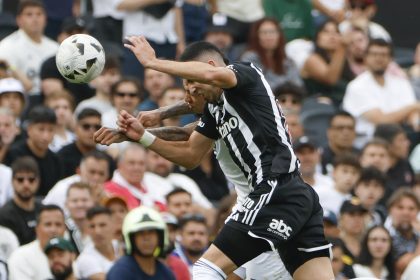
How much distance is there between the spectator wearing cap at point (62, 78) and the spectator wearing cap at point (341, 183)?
304 cm

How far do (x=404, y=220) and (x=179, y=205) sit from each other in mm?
2450

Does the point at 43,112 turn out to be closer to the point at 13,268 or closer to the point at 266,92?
the point at 13,268

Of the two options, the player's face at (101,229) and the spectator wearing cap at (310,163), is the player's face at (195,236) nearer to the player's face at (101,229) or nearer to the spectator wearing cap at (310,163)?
the player's face at (101,229)

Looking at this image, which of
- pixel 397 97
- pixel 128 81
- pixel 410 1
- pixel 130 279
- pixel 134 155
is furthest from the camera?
pixel 410 1

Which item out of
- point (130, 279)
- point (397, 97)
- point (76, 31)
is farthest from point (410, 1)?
point (130, 279)

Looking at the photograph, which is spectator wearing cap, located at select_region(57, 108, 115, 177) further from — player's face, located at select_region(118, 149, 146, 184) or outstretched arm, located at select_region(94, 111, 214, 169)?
outstretched arm, located at select_region(94, 111, 214, 169)

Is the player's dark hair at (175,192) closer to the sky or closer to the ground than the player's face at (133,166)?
closer to the ground

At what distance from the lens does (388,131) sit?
17.9m

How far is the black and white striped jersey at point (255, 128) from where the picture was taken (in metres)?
10.8

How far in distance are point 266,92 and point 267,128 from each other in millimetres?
261

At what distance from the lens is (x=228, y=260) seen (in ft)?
35.7

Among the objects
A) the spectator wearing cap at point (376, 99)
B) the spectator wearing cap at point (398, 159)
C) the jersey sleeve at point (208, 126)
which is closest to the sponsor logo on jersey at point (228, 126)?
the jersey sleeve at point (208, 126)

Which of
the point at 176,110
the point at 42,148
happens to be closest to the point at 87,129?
the point at 42,148

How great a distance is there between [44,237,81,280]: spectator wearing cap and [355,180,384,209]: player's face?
427cm
